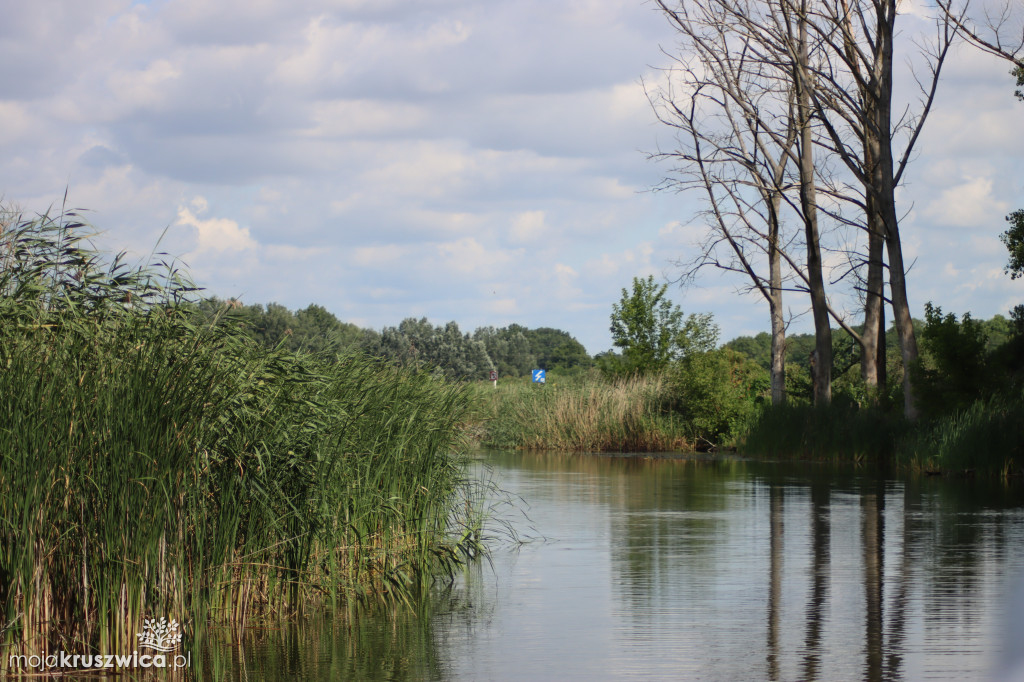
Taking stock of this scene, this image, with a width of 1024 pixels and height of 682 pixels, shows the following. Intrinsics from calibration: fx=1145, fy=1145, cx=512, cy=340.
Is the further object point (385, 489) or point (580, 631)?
point (385, 489)

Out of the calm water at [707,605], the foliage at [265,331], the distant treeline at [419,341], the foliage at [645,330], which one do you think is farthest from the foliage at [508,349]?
the foliage at [265,331]

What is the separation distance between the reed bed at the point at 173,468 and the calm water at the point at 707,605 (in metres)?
0.65

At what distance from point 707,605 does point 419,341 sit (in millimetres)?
13632

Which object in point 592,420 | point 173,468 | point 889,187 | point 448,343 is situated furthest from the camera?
point 448,343

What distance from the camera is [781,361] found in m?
36.1

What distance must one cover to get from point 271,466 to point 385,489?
5.82 ft

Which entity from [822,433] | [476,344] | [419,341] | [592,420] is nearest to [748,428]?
[822,433]

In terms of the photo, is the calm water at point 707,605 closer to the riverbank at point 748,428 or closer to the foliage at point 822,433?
the riverbank at point 748,428

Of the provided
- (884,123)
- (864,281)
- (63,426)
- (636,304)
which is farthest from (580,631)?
(636,304)

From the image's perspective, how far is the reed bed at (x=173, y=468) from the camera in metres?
7.48

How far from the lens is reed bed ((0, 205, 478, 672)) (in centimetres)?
748

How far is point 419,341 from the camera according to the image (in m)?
23.1

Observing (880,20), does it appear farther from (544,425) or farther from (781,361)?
(544,425)

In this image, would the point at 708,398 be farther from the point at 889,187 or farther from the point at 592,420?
the point at 889,187
